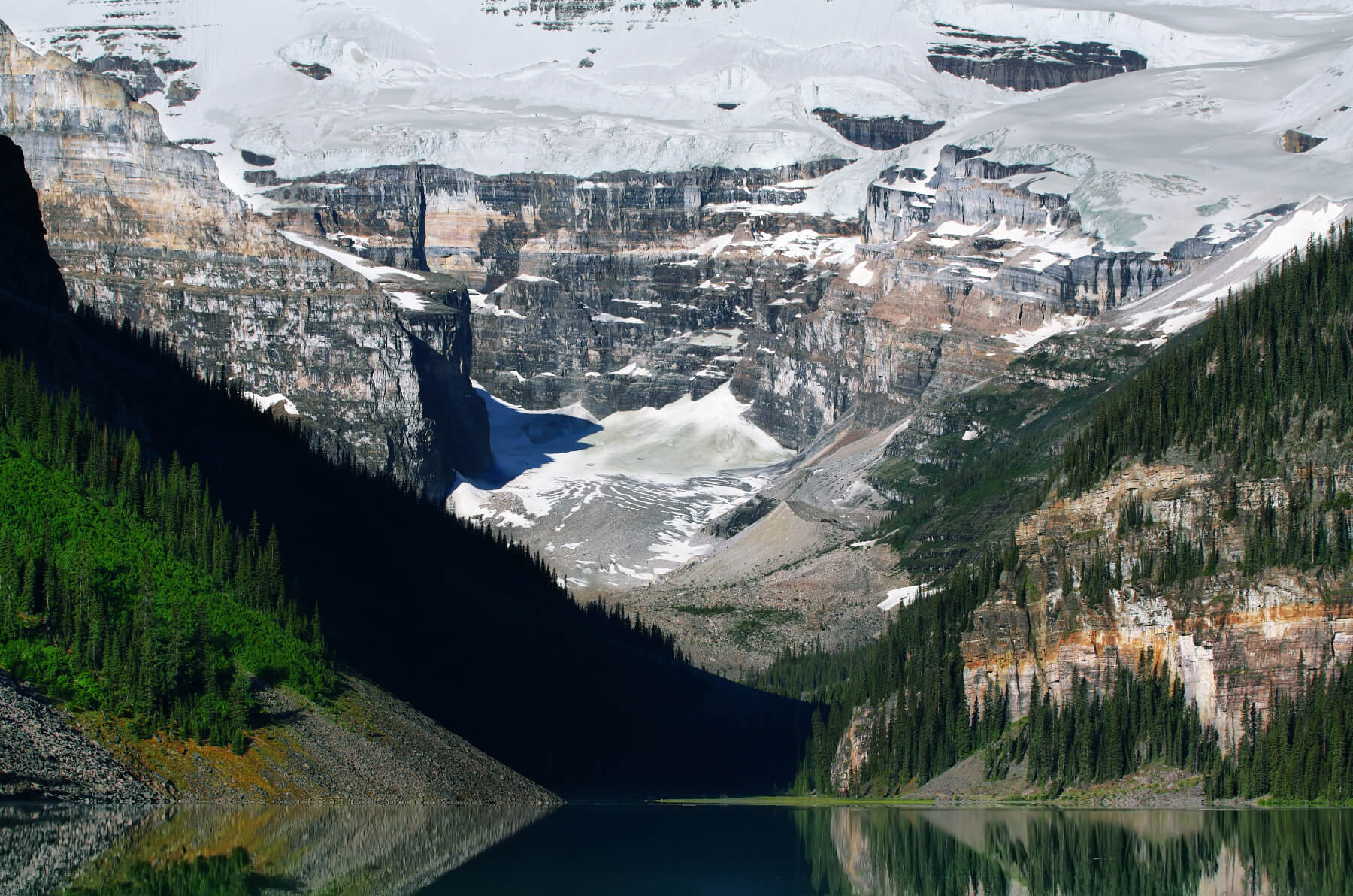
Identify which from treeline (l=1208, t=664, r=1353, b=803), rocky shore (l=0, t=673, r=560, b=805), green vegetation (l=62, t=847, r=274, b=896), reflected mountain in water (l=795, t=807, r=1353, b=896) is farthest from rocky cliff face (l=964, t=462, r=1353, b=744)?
green vegetation (l=62, t=847, r=274, b=896)

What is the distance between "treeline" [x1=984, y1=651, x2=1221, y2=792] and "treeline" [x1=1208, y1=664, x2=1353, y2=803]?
2.69m

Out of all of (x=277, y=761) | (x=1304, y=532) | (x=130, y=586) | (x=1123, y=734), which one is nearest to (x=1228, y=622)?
(x=1304, y=532)

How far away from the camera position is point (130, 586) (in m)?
169

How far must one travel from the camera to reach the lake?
130875 millimetres

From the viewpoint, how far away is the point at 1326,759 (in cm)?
17988

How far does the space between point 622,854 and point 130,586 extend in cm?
3744

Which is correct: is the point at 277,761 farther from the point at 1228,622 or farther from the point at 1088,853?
the point at 1228,622

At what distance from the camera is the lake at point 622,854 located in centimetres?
13088

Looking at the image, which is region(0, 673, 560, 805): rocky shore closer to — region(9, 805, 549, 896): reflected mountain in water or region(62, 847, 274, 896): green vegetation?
region(9, 805, 549, 896): reflected mountain in water

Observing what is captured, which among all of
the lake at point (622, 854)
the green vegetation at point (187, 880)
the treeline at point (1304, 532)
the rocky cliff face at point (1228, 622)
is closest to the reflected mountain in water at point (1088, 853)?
the lake at point (622, 854)

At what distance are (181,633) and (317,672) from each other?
11.7 meters

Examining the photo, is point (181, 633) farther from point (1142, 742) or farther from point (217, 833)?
point (1142, 742)

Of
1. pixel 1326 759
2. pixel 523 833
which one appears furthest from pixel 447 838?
pixel 1326 759

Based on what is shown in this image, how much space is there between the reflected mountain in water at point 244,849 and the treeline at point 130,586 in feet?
30.1
